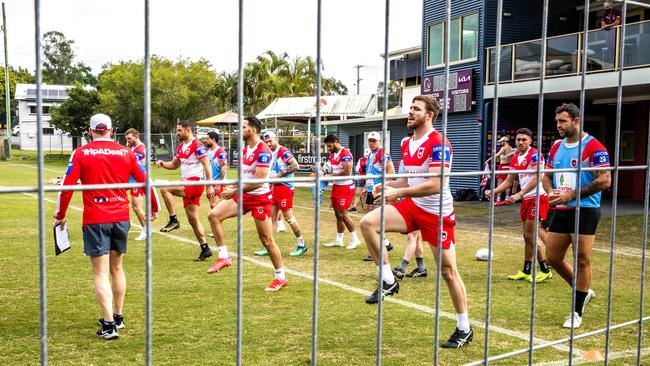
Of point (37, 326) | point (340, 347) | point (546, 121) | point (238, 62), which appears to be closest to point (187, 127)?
point (37, 326)

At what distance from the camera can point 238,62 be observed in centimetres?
237

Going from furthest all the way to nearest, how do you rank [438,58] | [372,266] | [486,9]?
[438,58]
[486,9]
[372,266]

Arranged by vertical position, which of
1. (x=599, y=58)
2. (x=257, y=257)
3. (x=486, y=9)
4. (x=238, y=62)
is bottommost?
(x=257, y=257)

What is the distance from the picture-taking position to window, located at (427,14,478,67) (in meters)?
21.4

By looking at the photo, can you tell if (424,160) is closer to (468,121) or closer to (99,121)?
(99,121)

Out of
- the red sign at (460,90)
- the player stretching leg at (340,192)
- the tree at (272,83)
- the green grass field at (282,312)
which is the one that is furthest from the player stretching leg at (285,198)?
the tree at (272,83)

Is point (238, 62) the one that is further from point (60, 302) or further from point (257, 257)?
point (257, 257)

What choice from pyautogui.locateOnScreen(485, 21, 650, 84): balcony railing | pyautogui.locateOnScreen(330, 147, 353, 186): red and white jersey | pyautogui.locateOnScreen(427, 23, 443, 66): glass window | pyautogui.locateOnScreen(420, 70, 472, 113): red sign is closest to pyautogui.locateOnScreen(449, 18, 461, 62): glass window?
pyautogui.locateOnScreen(427, 23, 443, 66): glass window

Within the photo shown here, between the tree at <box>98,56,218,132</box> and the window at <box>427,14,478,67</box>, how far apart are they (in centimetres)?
2319

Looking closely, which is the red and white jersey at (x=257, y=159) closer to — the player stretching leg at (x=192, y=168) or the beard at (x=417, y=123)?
Answer: the player stretching leg at (x=192, y=168)

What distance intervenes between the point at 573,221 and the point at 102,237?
4.38 metres

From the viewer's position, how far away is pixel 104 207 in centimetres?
518

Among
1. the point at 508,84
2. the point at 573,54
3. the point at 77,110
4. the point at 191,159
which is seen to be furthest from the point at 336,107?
the point at 77,110

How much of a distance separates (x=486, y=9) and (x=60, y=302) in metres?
17.9
